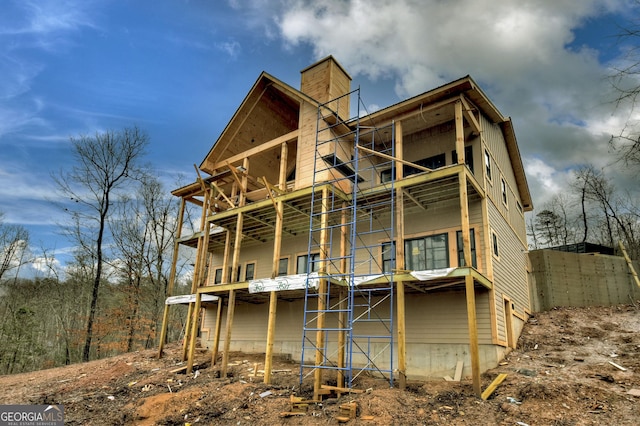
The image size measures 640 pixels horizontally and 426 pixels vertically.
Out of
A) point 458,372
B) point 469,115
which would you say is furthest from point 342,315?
point 469,115

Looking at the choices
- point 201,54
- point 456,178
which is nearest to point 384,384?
point 456,178

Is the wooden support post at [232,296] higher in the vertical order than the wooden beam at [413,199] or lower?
lower

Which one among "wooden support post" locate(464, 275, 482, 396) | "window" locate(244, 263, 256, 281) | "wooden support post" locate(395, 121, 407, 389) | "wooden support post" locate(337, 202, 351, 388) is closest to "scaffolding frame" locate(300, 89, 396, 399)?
"wooden support post" locate(337, 202, 351, 388)

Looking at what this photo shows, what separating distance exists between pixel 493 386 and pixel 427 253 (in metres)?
4.99

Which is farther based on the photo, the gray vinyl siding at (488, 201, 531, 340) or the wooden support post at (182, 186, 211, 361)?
the wooden support post at (182, 186, 211, 361)

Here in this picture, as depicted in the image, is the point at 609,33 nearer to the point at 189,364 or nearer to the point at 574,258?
the point at 189,364

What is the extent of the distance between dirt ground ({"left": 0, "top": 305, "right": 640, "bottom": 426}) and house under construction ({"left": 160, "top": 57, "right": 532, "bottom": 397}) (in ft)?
2.80

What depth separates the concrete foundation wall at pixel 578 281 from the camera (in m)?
20.5

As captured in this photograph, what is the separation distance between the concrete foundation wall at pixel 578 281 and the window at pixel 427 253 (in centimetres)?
945

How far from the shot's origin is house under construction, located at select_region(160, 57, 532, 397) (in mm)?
12797

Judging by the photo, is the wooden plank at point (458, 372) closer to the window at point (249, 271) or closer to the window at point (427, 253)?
the window at point (427, 253)

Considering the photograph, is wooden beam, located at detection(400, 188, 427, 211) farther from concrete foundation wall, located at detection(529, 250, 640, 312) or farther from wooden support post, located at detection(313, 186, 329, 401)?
concrete foundation wall, located at detection(529, 250, 640, 312)

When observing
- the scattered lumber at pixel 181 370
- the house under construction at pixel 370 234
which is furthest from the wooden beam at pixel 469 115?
the scattered lumber at pixel 181 370

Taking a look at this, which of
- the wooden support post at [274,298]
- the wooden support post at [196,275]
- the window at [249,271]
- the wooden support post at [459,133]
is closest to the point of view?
the wooden support post at [459,133]
